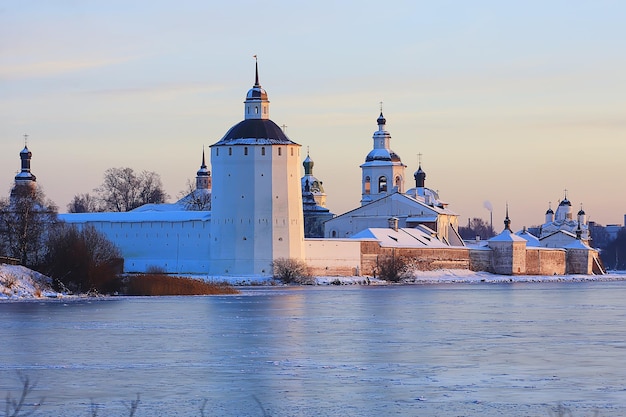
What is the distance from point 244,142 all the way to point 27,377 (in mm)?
34848

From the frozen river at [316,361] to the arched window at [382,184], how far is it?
135 feet

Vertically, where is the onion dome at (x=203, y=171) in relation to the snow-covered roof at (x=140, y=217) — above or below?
above

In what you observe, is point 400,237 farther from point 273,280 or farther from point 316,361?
point 316,361

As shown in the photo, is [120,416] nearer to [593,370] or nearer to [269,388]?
[269,388]

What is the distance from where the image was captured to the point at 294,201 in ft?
158

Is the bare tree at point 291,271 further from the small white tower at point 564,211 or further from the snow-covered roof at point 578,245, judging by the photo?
the small white tower at point 564,211

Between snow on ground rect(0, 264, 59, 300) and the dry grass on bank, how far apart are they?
115 inches

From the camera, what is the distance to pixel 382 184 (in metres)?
65.7

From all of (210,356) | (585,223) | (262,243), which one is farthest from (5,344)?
(585,223)

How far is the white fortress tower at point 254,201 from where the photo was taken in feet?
154

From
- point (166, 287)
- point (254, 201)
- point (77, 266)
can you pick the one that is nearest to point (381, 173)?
point (254, 201)

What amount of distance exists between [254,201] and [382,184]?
19.2 metres

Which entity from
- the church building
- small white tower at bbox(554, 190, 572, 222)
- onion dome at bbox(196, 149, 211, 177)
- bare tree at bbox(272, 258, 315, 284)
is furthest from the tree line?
small white tower at bbox(554, 190, 572, 222)

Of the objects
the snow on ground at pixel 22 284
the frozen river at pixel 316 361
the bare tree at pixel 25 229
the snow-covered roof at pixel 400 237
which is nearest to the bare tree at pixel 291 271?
the snow-covered roof at pixel 400 237
